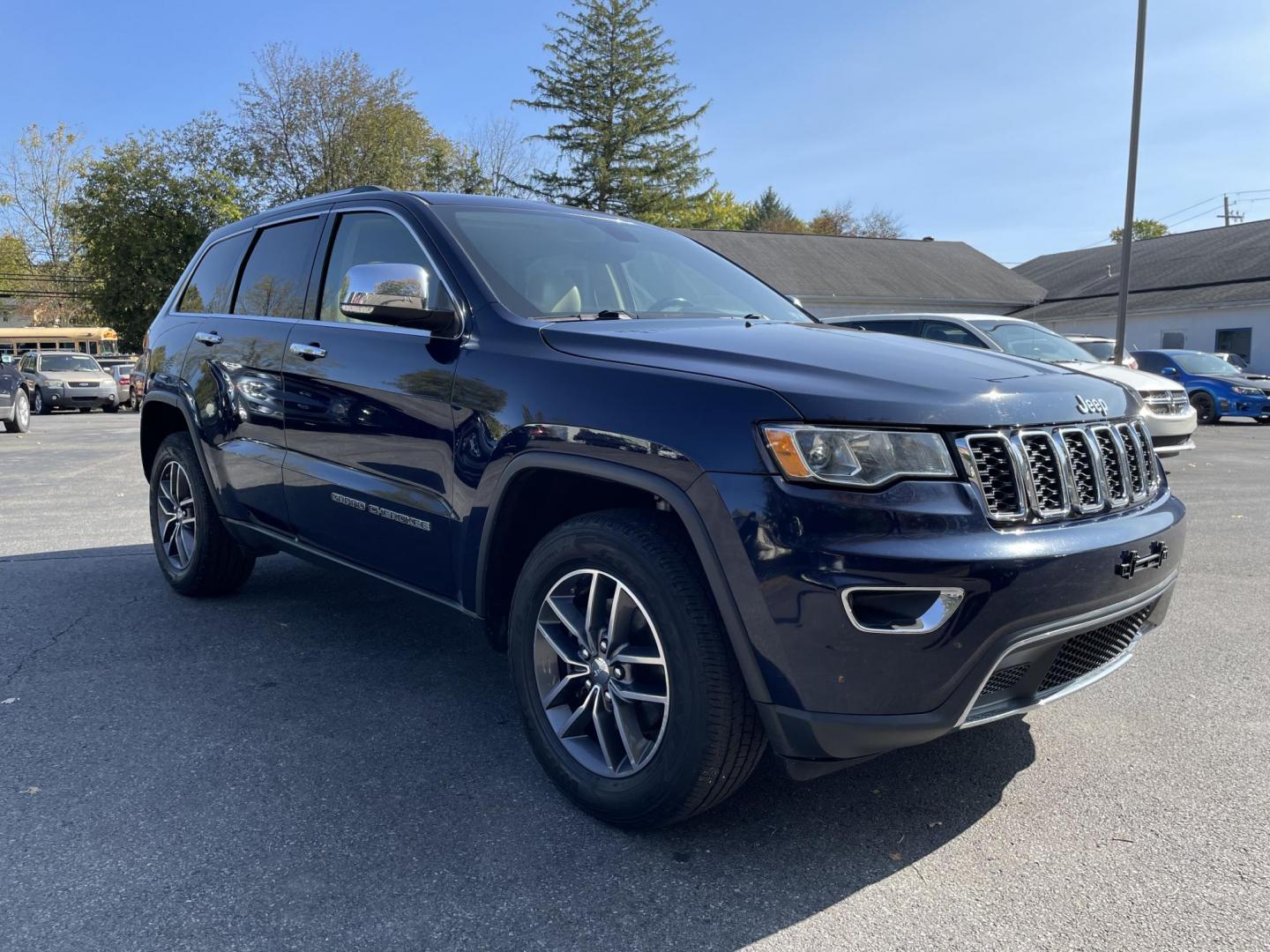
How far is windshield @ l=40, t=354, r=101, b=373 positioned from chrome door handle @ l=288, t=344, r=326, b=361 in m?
27.5

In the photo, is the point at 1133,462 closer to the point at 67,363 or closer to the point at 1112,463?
the point at 1112,463

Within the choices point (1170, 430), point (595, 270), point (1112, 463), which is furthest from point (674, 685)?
point (1170, 430)

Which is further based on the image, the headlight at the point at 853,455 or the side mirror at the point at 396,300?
the side mirror at the point at 396,300

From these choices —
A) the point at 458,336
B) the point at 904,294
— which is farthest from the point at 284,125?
the point at 458,336

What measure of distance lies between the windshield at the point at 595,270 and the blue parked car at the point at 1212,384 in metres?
17.5

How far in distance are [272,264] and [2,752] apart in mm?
2297

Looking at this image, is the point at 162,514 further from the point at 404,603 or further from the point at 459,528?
the point at 459,528

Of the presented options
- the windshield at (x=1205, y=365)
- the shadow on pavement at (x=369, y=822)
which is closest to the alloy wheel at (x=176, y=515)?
the shadow on pavement at (x=369, y=822)

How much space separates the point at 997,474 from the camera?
94.0 inches

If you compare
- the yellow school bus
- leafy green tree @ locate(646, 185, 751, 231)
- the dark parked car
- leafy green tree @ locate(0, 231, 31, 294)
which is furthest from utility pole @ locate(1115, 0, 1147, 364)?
leafy green tree @ locate(0, 231, 31, 294)

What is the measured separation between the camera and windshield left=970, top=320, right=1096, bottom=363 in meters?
10.9

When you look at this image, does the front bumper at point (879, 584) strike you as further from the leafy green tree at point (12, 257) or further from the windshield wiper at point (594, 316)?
the leafy green tree at point (12, 257)

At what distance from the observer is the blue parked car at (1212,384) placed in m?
19.0

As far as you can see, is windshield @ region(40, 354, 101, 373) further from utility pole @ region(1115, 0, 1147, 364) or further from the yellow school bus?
utility pole @ region(1115, 0, 1147, 364)
